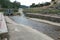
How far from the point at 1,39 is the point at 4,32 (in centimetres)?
45

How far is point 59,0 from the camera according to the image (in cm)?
A: 6047

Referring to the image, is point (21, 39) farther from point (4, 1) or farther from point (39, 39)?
point (4, 1)

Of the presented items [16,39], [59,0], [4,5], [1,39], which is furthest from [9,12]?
[1,39]

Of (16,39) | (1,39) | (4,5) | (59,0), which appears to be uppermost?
(1,39)

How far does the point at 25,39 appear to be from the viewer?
10.1 metres

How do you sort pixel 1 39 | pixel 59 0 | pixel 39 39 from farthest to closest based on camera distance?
pixel 59 0
pixel 39 39
pixel 1 39

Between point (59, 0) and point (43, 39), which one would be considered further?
point (59, 0)

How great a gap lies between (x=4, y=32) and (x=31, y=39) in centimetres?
464

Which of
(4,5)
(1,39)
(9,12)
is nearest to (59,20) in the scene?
(1,39)

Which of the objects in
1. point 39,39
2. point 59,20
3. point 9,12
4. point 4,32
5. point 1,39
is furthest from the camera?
point 9,12

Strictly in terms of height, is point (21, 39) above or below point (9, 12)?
above

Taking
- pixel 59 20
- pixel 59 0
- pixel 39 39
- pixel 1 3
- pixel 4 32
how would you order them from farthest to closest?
pixel 1 3 → pixel 59 0 → pixel 59 20 → pixel 39 39 → pixel 4 32

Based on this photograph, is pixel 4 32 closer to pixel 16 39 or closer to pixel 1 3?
pixel 16 39

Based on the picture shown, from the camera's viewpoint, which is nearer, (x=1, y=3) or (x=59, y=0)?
(x=59, y=0)
